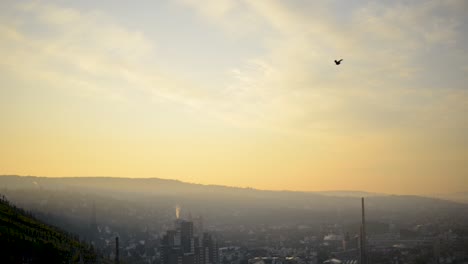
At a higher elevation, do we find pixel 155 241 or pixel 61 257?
pixel 61 257

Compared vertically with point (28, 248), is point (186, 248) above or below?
below

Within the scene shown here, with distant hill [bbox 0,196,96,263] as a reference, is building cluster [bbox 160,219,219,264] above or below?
below

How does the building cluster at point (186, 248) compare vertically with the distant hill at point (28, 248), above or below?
below

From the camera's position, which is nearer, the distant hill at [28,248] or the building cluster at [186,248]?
the distant hill at [28,248]

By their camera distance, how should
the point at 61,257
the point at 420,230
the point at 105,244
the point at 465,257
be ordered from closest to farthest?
the point at 61,257 → the point at 465,257 → the point at 105,244 → the point at 420,230

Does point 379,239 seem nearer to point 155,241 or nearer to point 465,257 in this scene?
point 465,257

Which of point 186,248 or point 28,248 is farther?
point 186,248

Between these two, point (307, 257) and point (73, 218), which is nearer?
point (307, 257)

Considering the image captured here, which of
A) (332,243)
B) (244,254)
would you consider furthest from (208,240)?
(332,243)
